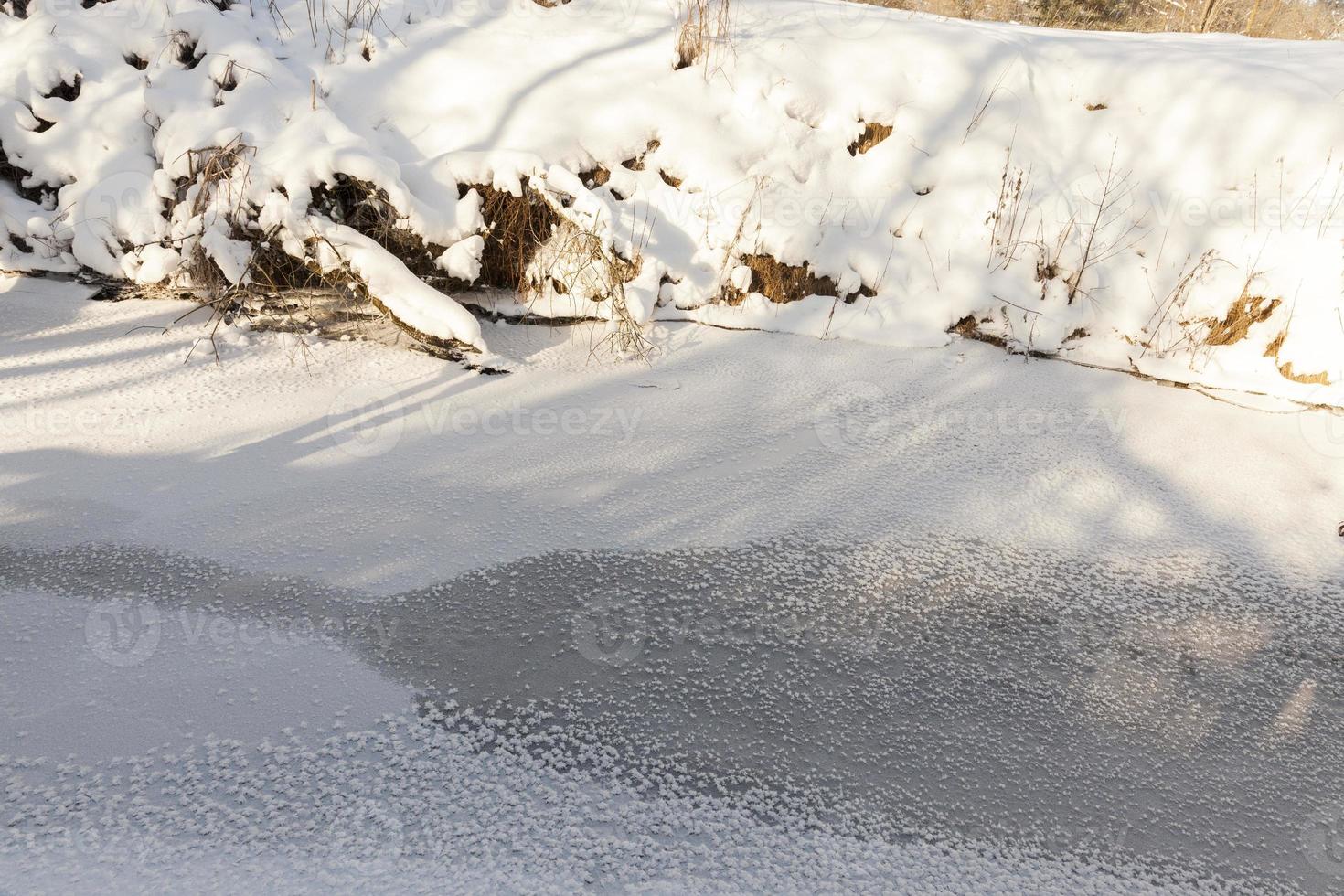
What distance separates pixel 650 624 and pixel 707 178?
215 centimetres

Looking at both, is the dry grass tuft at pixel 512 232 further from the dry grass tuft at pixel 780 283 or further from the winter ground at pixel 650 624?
the dry grass tuft at pixel 780 283

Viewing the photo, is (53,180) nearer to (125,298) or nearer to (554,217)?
(125,298)

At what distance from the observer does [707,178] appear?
3.50m

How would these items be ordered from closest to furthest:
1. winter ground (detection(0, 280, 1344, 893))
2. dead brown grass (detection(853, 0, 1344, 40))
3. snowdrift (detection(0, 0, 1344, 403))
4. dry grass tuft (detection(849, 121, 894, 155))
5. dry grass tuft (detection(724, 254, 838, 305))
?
winter ground (detection(0, 280, 1344, 893))
snowdrift (detection(0, 0, 1344, 403))
dry grass tuft (detection(724, 254, 838, 305))
dry grass tuft (detection(849, 121, 894, 155))
dead brown grass (detection(853, 0, 1344, 40))

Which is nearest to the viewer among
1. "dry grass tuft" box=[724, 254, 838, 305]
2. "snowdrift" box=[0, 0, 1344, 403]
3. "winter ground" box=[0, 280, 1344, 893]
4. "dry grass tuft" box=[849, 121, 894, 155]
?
"winter ground" box=[0, 280, 1344, 893]

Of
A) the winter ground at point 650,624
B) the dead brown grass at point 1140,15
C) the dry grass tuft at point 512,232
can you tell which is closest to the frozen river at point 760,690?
the winter ground at point 650,624

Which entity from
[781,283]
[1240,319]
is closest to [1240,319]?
[1240,319]

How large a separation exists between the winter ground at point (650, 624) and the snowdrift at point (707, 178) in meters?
0.33

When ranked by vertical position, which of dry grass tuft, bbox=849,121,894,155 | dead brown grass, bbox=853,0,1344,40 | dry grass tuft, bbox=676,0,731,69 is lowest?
dry grass tuft, bbox=849,121,894,155

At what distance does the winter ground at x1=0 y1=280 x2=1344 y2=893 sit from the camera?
151cm

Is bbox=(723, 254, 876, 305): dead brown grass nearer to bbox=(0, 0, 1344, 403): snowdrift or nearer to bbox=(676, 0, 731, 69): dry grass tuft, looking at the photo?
bbox=(0, 0, 1344, 403): snowdrift

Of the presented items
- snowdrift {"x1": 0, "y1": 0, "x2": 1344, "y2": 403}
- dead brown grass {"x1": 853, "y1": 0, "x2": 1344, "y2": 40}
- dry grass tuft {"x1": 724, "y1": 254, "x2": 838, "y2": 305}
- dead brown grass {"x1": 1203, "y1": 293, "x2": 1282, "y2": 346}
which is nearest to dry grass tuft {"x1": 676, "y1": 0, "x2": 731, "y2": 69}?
snowdrift {"x1": 0, "y1": 0, "x2": 1344, "y2": 403}

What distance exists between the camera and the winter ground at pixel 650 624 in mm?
1509

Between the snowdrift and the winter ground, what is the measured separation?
329mm
